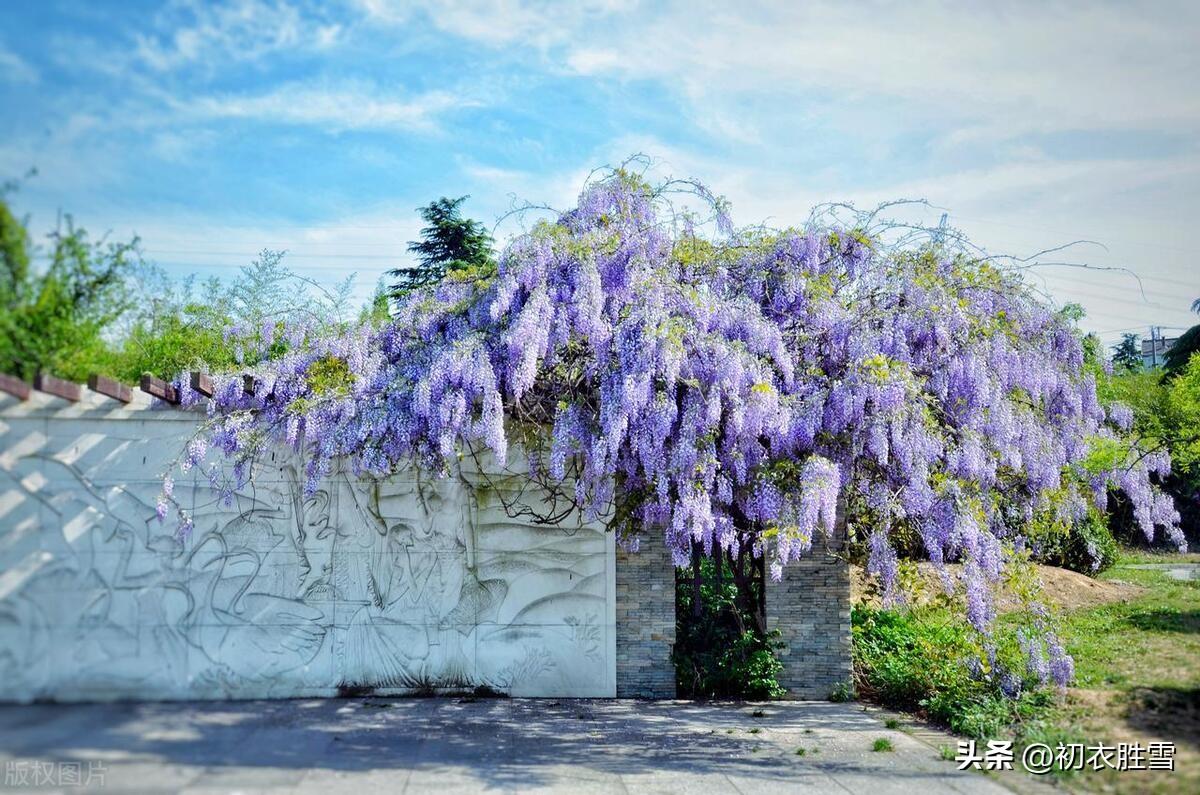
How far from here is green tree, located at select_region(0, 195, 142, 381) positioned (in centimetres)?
496

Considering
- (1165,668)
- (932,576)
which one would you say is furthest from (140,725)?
(932,576)

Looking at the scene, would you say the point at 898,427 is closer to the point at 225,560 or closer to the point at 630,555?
the point at 630,555

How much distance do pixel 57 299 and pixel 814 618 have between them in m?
7.60

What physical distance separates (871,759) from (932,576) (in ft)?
18.3

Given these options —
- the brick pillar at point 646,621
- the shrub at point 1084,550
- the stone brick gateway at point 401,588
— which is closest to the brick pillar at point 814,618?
the stone brick gateway at point 401,588

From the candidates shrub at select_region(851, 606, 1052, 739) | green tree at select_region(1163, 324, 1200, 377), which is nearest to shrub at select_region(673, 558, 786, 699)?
shrub at select_region(851, 606, 1052, 739)

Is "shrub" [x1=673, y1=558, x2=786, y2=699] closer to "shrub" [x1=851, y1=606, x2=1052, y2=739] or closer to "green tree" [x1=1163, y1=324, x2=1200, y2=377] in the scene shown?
"shrub" [x1=851, y1=606, x2=1052, y2=739]

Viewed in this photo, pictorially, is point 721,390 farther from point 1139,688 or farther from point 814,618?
point 1139,688

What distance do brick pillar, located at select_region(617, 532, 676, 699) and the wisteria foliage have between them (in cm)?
30

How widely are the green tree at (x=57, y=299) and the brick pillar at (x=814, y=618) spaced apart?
22.5 feet

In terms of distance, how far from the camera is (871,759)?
743 cm

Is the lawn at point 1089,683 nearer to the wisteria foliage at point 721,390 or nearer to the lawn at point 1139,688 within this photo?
the lawn at point 1139,688

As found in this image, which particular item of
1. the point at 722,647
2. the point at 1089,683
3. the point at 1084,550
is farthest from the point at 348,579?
the point at 1084,550

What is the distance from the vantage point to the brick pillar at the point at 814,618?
9.71 metres
